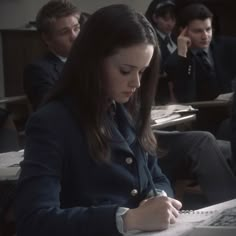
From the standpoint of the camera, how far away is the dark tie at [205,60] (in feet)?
13.3

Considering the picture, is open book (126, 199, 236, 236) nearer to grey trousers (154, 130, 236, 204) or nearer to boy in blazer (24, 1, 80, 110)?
grey trousers (154, 130, 236, 204)

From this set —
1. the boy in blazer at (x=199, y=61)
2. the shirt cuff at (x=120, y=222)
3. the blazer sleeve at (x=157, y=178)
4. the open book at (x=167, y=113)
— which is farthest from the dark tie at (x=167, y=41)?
the shirt cuff at (x=120, y=222)

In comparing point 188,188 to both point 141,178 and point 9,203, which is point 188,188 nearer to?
point 9,203

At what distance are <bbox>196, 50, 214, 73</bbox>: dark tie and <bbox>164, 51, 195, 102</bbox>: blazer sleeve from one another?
7 centimetres

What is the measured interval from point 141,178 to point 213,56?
2606 mm

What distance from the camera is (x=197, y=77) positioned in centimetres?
404

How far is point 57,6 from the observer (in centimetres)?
328

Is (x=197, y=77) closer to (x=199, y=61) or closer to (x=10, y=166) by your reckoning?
(x=199, y=61)

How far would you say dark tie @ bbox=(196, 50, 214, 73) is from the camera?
4.06 meters

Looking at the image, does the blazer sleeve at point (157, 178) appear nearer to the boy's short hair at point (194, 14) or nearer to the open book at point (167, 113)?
the open book at point (167, 113)

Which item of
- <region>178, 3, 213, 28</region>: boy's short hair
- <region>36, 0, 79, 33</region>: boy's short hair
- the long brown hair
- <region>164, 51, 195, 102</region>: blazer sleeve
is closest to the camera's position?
the long brown hair

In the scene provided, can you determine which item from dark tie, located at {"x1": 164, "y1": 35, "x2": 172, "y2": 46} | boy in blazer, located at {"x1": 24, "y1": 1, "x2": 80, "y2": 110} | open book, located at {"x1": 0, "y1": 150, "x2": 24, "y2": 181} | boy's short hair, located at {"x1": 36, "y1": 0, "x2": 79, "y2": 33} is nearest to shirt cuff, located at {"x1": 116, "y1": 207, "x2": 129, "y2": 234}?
open book, located at {"x1": 0, "y1": 150, "x2": 24, "y2": 181}

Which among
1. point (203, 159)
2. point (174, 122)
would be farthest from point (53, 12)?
point (203, 159)

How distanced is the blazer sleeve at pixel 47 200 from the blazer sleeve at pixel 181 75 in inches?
99.3
